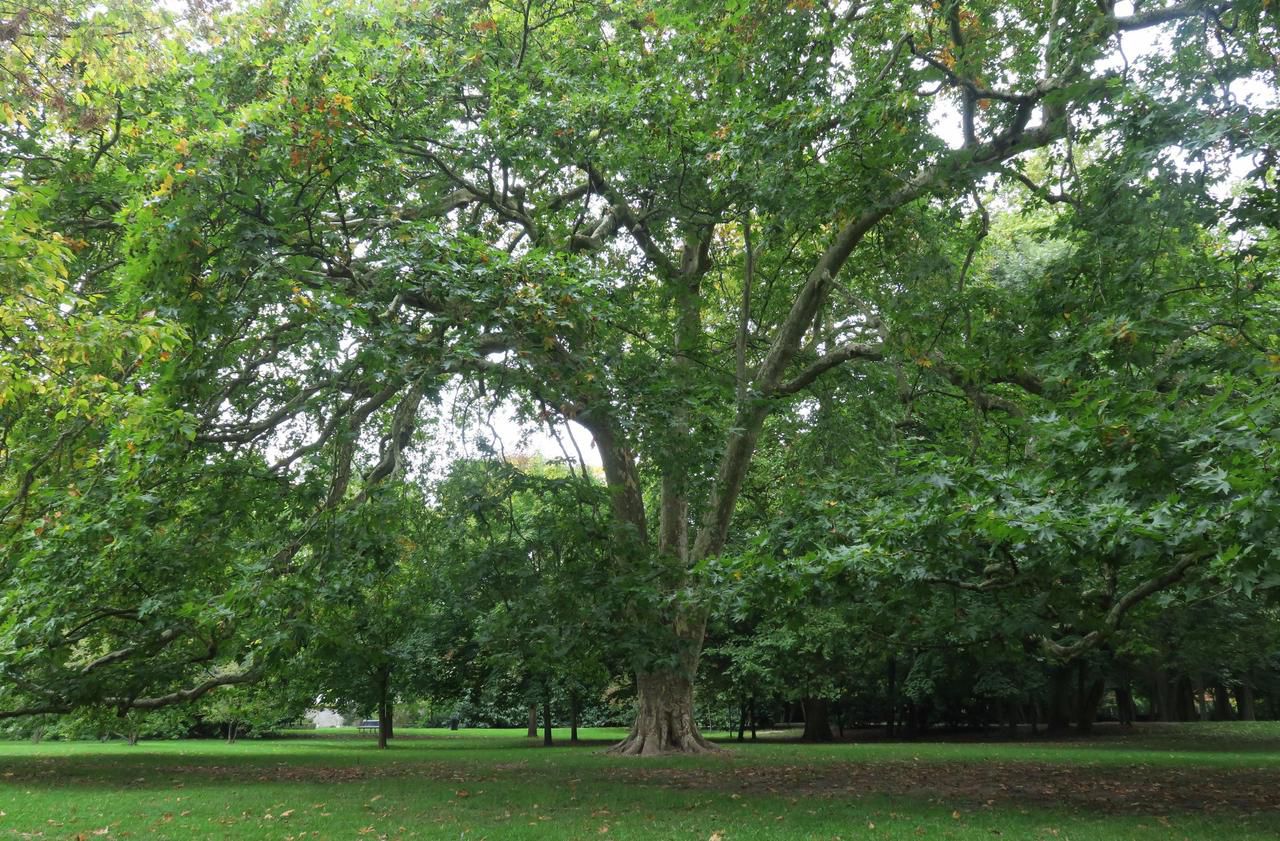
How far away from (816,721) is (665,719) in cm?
1264

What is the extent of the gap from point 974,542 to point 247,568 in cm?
704

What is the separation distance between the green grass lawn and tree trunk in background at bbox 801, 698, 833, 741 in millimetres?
9387

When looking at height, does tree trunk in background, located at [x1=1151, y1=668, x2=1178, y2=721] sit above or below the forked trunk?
below

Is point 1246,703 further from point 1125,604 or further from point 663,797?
point 663,797

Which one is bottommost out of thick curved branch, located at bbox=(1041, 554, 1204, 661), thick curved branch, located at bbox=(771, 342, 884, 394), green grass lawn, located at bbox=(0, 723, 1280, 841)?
green grass lawn, located at bbox=(0, 723, 1280, 841)

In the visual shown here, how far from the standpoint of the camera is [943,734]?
28.0m

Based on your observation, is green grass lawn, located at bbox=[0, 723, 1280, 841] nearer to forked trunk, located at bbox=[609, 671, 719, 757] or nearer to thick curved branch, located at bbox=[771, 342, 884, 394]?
forked trunk, located at bbox=[609, 671, 719, 757]

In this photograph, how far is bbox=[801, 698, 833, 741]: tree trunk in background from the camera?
25.8 metres

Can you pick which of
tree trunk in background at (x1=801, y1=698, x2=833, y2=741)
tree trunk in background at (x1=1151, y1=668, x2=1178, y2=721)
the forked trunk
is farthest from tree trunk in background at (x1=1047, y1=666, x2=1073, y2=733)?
the forked trunk

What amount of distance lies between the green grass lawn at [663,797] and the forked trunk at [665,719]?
0.79m

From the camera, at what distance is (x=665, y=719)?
15.0 meters

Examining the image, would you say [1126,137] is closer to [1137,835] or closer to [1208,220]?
[1208,220]

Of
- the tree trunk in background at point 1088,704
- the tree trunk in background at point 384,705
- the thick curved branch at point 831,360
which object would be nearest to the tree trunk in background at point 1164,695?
the tree trunk in background at point 1088,704

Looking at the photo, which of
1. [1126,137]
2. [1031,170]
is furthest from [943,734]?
[1126,137]
